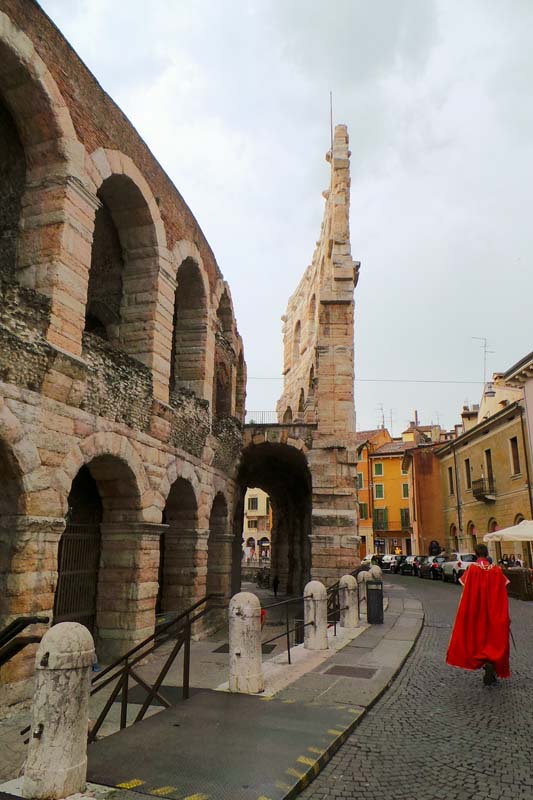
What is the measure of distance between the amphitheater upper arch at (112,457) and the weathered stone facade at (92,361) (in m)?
0.03

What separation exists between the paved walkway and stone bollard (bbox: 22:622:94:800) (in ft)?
0.88

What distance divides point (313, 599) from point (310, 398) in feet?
43.9

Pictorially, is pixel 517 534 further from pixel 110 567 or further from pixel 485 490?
pixel 485 490

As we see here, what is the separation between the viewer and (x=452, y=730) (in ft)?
18.1

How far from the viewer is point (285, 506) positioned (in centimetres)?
2611

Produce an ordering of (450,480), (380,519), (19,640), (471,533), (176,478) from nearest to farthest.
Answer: (19,640), (176,478), (471,533), (450,480), (380,519)

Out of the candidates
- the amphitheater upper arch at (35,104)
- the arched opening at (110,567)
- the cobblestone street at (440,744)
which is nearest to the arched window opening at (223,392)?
the arched opening at (110,567)

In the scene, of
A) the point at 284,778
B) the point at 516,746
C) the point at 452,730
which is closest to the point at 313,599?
the point at 452,730

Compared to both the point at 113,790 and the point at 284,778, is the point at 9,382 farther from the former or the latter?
the point at 284,778

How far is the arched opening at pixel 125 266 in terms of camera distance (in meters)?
10.8

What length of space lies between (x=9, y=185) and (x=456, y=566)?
2390 cm

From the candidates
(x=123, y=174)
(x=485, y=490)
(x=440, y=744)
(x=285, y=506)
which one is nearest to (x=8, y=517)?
(x=440, y=744)

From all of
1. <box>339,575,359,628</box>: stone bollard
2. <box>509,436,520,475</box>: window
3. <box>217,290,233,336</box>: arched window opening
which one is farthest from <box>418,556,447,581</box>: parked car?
<box>339,575,359,628</box>: stone bollard

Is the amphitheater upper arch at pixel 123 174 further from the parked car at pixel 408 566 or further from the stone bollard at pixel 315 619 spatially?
the parked car at pixel 408 566
